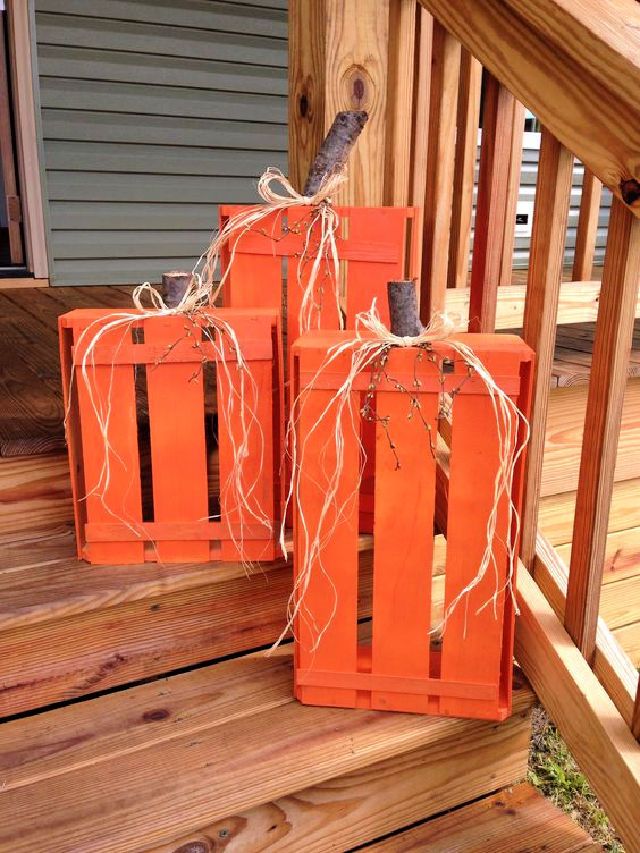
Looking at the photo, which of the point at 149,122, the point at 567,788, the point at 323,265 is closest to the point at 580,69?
the point at 323,265

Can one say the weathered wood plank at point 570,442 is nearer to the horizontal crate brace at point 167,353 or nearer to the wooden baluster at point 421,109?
the wooden baluster at point 421,109

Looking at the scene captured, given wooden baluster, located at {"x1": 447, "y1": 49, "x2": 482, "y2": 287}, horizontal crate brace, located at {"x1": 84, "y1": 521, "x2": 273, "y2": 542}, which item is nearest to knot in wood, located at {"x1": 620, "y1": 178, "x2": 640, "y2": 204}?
horizontal crate brace, located at {"x1": 84, "y1": 521, "x2": 273, "y2": 542}

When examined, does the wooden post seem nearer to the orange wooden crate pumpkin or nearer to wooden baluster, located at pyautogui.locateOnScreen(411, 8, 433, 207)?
wooden baluster, located at pyautogui.locateOnScreen(411, 8, 433, 207)

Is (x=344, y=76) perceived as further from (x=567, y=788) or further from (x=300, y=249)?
(x=567, y=788)

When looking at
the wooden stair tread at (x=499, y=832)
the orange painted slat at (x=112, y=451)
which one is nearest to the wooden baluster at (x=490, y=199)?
the orange painted slat at (x=112, y=451)

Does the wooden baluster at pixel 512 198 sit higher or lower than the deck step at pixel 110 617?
higher

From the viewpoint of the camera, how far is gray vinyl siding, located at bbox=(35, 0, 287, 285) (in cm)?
352

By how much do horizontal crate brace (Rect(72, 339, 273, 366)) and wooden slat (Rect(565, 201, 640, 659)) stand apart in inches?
19.5

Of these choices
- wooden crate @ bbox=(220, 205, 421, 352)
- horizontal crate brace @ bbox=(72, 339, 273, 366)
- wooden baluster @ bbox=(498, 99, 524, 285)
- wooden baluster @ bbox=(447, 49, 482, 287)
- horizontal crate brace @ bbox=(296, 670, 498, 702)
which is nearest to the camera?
horizontal crate brace @ bbox=(296, 670, 498, 702)

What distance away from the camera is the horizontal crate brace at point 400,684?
107cm

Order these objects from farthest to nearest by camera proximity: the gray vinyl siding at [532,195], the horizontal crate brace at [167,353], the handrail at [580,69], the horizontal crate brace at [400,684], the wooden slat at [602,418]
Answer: the gray vinyl siding at [532,195] → the horizontal crate brace at [167,353] → the horizontal crate brace at [400,684] → the wooden slat at [602,418] → the handrail at [580,69]

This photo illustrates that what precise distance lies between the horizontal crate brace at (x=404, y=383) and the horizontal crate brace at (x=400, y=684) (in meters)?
0.40

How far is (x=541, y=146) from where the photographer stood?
1058 mm

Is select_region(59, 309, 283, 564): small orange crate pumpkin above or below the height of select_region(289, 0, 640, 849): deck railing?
below
